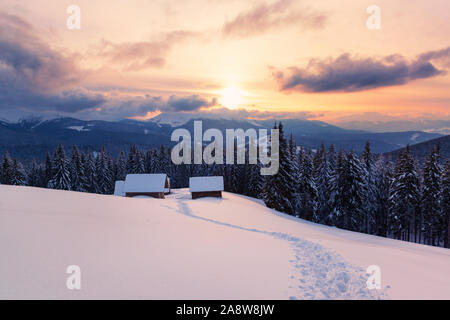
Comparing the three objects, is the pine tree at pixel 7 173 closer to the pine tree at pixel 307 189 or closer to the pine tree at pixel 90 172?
the pine tree at pixel 90 172

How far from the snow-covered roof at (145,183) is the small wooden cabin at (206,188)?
557cm

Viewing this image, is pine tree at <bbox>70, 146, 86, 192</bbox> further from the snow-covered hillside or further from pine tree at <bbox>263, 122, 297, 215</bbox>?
the snow-covered hillside

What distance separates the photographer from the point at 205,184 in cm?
4328

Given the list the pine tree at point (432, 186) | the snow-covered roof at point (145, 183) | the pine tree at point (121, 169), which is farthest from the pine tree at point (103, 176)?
the pine tree at point (432, 186)

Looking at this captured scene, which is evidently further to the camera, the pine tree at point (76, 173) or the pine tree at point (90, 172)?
the pine tree at point (90, 172)

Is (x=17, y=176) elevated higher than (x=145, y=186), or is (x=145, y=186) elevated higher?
(x=17, y=176)

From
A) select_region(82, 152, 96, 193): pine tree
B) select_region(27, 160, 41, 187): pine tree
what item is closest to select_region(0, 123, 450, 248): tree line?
select_region(82, 152, 96, 193): pine tree

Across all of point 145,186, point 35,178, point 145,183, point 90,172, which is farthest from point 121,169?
point 145,186

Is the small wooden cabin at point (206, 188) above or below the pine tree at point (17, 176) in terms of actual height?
below

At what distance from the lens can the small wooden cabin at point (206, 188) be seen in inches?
1681

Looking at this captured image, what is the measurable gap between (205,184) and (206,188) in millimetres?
853

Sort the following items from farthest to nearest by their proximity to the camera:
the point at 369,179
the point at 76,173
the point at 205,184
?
the point at 76,173 < the point at 205,184 < the point at 369,179

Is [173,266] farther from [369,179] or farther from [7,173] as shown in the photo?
[7,173]
